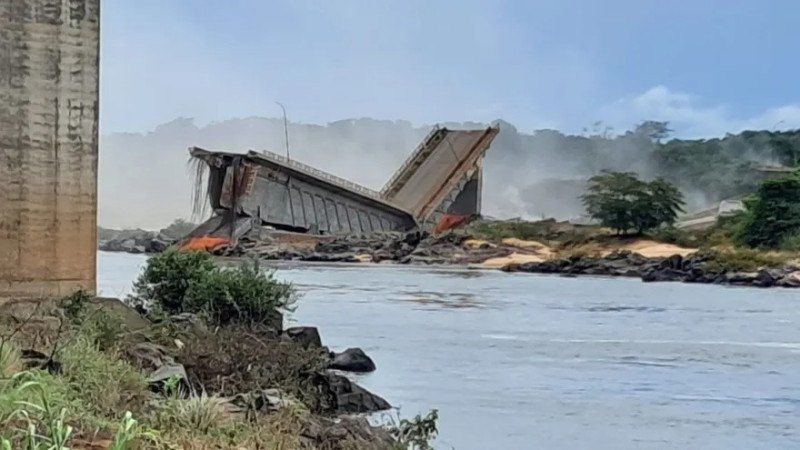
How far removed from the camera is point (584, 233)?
83.9m

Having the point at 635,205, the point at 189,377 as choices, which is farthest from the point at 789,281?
the point at 189,377

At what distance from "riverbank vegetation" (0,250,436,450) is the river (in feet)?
5.81

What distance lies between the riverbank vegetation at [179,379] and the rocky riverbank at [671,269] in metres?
39.7

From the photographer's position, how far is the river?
603 inches

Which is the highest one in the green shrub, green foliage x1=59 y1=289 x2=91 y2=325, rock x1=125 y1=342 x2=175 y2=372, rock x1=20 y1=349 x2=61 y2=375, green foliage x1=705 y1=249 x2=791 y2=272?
the green shrub

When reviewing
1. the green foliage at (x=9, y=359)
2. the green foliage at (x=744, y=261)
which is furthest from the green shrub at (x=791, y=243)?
the green foliage at (x=9, y=359)

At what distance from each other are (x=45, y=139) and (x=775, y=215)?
5752cm

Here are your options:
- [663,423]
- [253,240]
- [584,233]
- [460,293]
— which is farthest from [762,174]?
[663,423]

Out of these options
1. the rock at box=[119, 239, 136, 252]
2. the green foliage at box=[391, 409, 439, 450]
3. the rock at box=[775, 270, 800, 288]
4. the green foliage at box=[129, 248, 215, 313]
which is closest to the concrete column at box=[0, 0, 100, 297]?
the green foliage at box=[129, 248, 215, 313]

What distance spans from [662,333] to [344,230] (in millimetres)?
48269

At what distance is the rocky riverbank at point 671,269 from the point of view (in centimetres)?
5609

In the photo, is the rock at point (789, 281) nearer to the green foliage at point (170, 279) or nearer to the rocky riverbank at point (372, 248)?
the rocky riverbank at point (372, 248)

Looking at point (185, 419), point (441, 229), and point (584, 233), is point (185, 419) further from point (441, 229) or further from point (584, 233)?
point (584, 233)

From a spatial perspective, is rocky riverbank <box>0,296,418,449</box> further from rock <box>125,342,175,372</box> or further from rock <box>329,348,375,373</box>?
rock <box>329,348,375,373</box>
